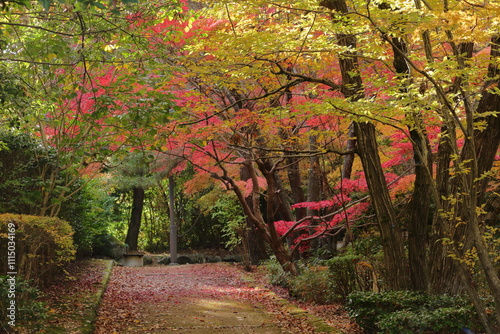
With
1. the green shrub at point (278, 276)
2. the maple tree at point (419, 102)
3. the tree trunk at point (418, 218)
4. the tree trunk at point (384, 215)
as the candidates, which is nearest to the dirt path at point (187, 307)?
the green shrub at point (278, 276)

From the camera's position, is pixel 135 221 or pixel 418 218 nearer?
pixel 418 218

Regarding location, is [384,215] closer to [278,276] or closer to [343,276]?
[343,276]

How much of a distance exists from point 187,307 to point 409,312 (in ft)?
13.5

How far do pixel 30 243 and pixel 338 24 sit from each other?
4521 mm

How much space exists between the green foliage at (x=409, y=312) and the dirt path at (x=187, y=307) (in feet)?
3.45

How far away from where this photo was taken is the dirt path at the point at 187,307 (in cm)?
648

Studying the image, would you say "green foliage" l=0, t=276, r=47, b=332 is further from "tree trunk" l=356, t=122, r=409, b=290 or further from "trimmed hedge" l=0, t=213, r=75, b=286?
"tree trunk" l=356, t=122, r=409, b=290

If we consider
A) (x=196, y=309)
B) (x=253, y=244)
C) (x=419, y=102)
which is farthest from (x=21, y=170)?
(x=253, y=244)

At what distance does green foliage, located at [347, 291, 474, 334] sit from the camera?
4695 mm

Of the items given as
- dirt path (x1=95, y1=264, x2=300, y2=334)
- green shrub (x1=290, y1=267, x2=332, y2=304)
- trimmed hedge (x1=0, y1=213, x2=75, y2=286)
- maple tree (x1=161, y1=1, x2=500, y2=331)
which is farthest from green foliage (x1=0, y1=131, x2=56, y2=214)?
green shrub (x1=290, y1=267, x2=332, y2=304)

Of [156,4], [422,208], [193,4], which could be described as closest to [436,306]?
[422,208]

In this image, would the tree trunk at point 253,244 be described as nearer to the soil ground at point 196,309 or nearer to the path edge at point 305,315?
the soil ground at point 196,309

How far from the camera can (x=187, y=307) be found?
26.2 feet

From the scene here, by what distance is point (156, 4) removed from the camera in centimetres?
694
